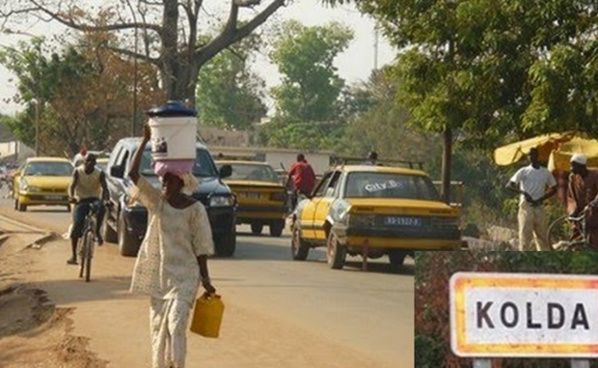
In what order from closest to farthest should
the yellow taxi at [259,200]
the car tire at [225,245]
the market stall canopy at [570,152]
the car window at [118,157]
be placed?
the market stall canopy at [570,152], the car tire at [225,245], the car window at [118,157], the yellow taxi at [259,200]

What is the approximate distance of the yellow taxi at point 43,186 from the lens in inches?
1620

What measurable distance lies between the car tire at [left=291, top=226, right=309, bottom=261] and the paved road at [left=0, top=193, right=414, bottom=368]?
177 mm

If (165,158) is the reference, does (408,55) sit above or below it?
above

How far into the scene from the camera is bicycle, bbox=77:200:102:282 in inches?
741

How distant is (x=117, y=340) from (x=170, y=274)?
334cm

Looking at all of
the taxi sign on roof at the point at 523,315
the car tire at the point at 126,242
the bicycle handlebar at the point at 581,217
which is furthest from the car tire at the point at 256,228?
the taxi sign on roof at the point at 523,315

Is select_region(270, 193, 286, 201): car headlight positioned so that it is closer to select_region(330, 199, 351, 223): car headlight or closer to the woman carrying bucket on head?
select_region(330, 199, 351, 223): car headlight

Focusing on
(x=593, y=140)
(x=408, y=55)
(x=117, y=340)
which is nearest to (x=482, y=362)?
(x=117, y=340)

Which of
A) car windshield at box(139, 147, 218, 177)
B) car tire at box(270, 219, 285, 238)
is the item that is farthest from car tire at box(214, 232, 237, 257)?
car tire at box(270, 219, 285, 238)

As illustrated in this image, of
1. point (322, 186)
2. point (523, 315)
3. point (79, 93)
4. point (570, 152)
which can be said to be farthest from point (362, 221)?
point (79, 93)

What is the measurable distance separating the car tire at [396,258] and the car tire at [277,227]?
782cm

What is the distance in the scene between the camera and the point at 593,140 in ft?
74.4

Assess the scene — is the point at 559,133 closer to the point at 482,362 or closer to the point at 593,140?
the point at 593,140

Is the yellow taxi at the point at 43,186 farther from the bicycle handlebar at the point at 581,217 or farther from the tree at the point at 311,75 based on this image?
the tree at the point at 311,75
